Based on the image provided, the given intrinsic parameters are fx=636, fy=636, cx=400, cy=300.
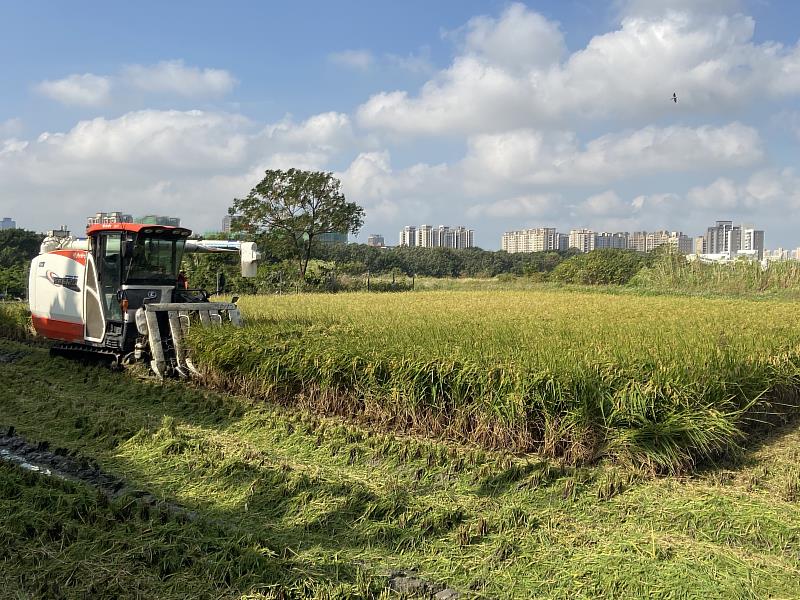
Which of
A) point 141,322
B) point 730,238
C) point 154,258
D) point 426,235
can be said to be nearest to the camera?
point 141,322

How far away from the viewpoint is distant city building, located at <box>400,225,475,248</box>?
10169 centimetres

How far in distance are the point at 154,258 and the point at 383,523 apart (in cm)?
707

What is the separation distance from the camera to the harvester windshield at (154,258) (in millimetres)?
9516

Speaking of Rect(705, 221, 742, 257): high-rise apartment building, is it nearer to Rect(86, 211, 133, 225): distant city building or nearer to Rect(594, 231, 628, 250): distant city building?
Rect(594, 231, 628, 250): distant city building

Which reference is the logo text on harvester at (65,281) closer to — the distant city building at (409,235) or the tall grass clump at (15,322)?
the tall grass clump at (15,322)

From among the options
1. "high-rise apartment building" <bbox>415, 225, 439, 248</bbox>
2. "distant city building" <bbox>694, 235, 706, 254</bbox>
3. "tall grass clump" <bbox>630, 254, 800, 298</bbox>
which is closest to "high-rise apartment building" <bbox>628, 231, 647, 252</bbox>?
"distant city building" <bbox>694, 235, 706, 254</bbox>

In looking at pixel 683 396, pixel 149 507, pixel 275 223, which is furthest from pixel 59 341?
pixel 275 223

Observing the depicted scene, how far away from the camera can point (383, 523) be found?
415 cm

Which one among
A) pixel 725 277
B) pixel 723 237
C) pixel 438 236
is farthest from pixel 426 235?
pixel 725 277

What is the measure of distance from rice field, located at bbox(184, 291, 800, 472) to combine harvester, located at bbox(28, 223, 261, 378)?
0.76 m

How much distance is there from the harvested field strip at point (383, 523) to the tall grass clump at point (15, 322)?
8067mm

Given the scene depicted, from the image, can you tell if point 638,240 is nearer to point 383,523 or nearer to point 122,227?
point 122,227

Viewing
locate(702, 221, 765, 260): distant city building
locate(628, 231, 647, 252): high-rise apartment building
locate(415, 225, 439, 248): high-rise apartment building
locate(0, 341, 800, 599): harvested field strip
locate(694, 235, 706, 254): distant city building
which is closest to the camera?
locate(0, 341, 800, 599): harvested field strip

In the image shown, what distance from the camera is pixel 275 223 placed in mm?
30688
